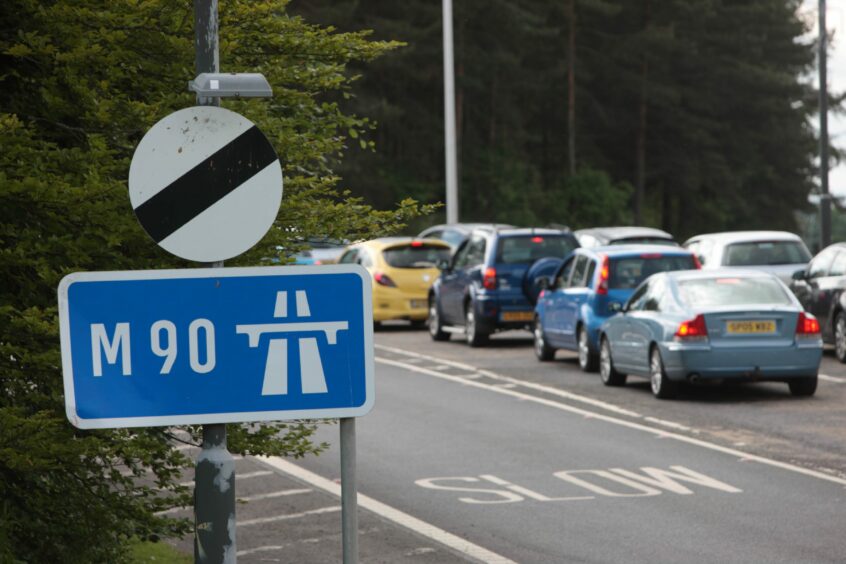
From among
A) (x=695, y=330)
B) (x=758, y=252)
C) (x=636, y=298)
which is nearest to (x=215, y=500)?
(x=695, y=330)

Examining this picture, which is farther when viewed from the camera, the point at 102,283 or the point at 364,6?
the point at 364,6

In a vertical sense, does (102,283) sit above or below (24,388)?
above

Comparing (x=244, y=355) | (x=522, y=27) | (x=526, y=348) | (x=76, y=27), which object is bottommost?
(x=526, y=348)

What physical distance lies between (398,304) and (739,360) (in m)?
13.5

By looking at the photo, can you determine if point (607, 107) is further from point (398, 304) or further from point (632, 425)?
point (632, 425)

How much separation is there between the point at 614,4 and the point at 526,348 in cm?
4594

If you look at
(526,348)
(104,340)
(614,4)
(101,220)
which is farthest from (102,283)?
(614,4)

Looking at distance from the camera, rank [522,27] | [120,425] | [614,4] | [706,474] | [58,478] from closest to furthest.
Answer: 1. [120,425]
2. [58,478]
3. [706,474]
4. [522,27]
5. [614,4]

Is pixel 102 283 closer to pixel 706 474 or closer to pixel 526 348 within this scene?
pixel 706 474

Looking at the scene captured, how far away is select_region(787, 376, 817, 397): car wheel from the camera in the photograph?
750 inches

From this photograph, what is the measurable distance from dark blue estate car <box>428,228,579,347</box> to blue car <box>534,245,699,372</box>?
111 inches

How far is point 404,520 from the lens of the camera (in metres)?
11.5

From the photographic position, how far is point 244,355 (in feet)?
18.4

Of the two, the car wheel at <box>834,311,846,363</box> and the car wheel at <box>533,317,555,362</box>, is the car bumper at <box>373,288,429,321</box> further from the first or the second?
the car wheel at <box>834,311,846,363</box>
